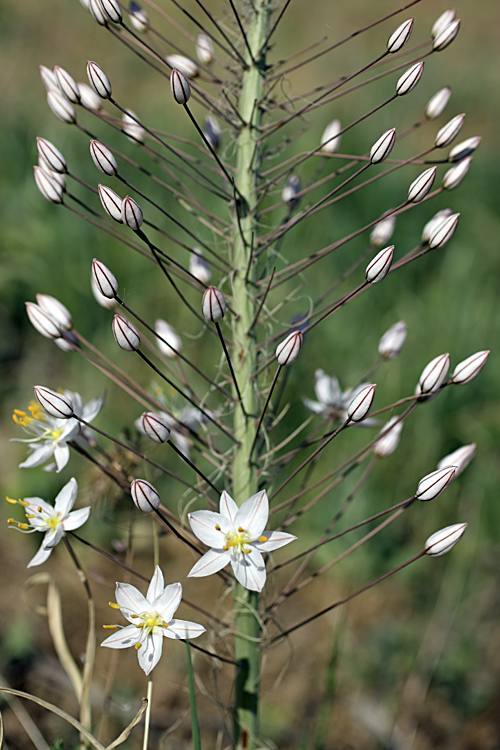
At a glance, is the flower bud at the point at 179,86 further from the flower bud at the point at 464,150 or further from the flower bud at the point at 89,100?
the flower bud at the point at 464,150

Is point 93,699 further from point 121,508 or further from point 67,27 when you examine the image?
point 67,27

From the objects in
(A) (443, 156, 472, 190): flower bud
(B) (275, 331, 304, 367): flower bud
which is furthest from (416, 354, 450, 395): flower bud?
(A) (443, 156, 472, 190): flower bud

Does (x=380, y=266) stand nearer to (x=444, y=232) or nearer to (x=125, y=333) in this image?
(x=444, y=232)

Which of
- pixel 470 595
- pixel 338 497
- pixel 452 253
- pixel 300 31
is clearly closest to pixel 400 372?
pixel 338 497

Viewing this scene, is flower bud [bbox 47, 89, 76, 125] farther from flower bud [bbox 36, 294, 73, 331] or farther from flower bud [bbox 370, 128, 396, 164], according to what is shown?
flower bud [bbox 370, 128, 396, 164]

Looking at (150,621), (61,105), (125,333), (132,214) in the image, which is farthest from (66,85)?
(150,621)
